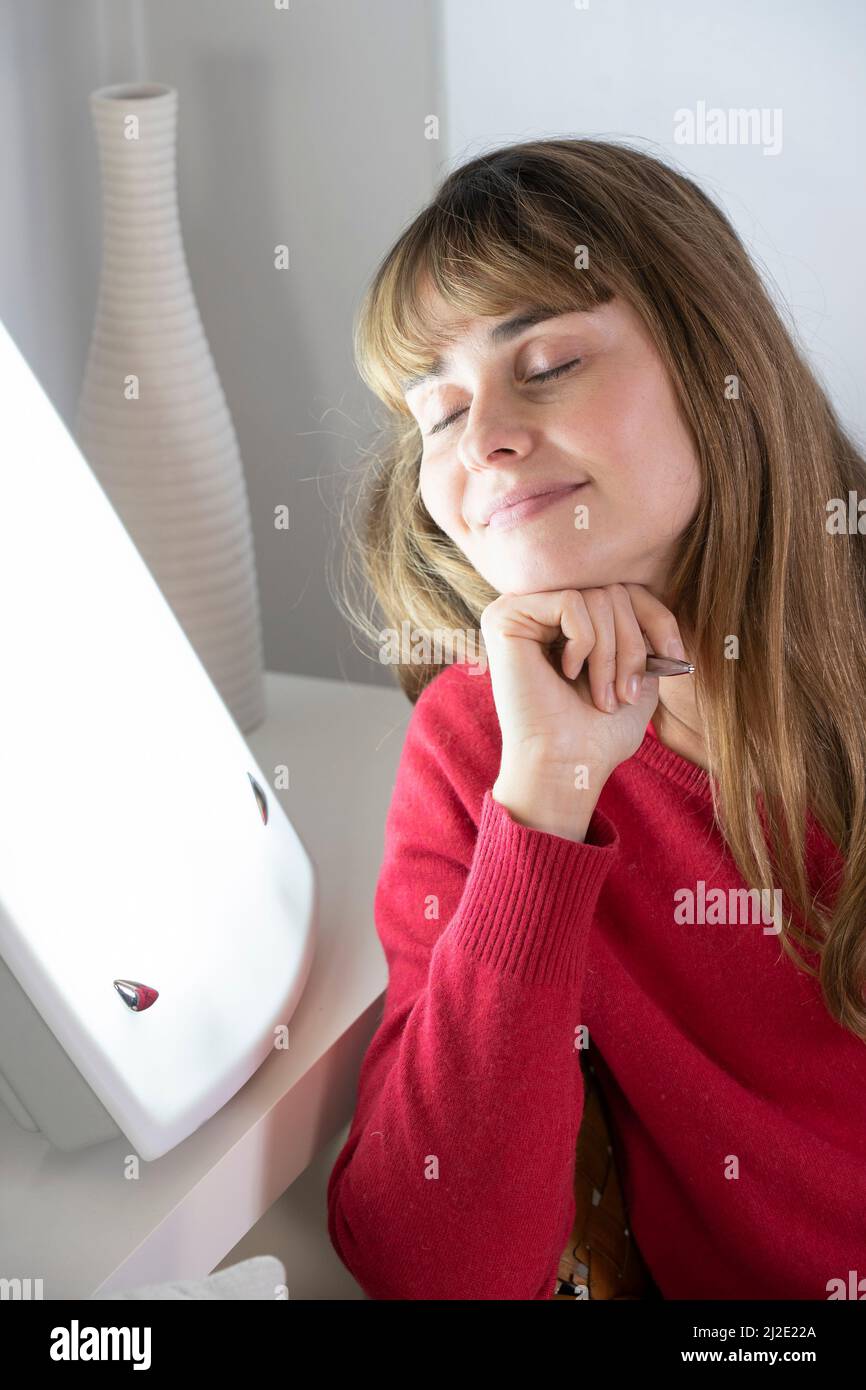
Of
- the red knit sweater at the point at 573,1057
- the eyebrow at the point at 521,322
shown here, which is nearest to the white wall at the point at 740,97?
the eyebrow at the point at 521,322

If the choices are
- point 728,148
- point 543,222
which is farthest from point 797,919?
point 728,148

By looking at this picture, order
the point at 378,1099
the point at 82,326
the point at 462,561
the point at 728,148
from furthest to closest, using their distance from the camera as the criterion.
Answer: the point at 82,326 → the point at 728,148 → the point at 462,561 → the point at 378,1099

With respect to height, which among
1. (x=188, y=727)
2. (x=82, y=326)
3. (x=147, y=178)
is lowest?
(x=188, y=727)

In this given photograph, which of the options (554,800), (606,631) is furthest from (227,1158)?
(606,631)

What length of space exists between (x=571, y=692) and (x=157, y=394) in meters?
0.55

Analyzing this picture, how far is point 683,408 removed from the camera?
860 millimetres

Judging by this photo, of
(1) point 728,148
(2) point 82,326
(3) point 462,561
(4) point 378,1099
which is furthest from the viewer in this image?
(2) point 82,326

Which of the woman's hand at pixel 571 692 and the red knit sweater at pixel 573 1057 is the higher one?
the woman's hand at pixel 571 692

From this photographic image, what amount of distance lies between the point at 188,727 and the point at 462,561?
27 centimetres

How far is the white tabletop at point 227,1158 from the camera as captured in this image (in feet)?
2.56

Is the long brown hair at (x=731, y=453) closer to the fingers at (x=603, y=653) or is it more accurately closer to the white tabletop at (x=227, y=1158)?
the fingers at (x=603, y=653)

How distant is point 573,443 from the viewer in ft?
2.71

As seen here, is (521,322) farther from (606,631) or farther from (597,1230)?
(597,1230)
